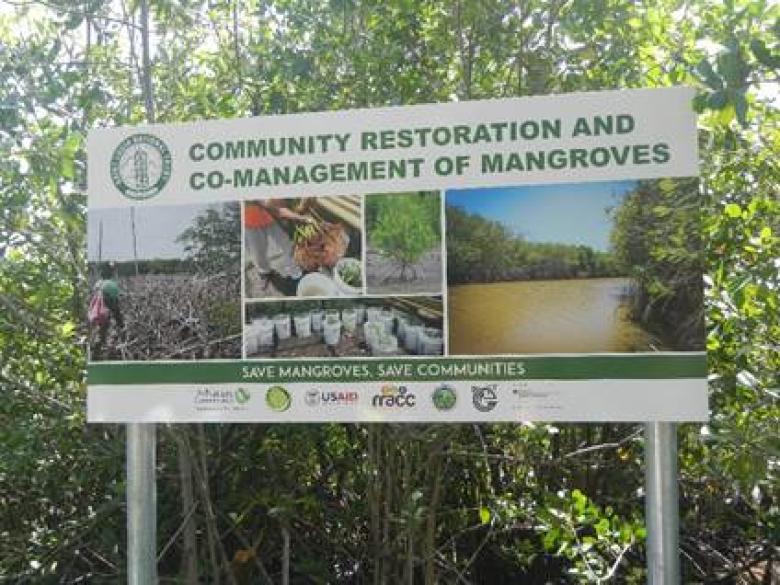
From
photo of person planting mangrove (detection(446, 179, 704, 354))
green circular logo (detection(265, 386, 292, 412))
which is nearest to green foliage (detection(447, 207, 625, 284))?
photo of person planting mangrove (detection(446, 179, 704, 354))

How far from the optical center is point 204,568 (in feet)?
15.8

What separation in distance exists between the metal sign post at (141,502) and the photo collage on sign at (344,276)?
59cm

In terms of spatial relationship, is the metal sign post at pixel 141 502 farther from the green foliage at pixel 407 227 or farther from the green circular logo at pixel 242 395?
the green foliage at pixel 407 227

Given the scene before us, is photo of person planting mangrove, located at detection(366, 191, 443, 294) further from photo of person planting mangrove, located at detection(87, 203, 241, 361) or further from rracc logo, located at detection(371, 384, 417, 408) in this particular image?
photo of person planting mangrove, located at detection(87, 203, 241, 361)

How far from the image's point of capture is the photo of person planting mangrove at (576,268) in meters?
3.03

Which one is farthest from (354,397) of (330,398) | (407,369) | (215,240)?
(215,240)

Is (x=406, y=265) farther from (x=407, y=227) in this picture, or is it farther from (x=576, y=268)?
(x=576, y=268)

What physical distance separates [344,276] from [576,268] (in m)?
0.79

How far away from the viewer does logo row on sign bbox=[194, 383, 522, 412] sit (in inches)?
122

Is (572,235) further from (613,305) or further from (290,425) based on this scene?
(290,425)

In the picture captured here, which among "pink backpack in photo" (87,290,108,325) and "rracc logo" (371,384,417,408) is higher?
"pink backpack in photo" (87,290,108,325)

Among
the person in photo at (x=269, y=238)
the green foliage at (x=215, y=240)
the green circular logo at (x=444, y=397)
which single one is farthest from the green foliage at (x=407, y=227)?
the green foliage at (x=215, y=240)

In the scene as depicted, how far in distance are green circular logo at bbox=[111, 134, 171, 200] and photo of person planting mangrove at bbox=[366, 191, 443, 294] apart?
0.84 meters

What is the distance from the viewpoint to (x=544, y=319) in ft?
10.1
